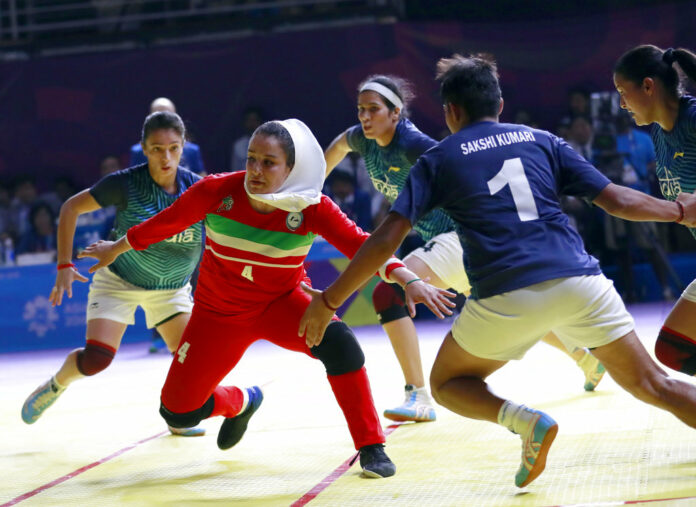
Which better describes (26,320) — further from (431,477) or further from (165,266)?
(431,477)

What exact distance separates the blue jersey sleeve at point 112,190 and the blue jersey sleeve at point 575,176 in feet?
7.90

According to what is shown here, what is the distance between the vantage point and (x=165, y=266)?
16.3 feet

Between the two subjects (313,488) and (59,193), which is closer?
(313,488)

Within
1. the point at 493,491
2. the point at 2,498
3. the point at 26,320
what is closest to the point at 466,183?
the point at 493,491

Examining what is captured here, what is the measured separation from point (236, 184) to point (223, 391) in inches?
36.8

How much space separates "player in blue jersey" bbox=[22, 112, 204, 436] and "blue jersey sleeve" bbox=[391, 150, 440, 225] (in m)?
1.98

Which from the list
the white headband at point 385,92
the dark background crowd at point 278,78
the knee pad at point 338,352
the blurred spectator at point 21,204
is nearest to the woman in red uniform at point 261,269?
the knee pad at point 338,352

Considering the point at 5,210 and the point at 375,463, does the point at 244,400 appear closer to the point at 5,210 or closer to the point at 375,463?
the point at 375,463

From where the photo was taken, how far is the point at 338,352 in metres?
3.60

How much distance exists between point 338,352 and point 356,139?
1.96 metres

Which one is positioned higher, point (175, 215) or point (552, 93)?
point (552, 93)

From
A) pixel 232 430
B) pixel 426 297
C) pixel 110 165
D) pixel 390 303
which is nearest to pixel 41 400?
pixel 232 430

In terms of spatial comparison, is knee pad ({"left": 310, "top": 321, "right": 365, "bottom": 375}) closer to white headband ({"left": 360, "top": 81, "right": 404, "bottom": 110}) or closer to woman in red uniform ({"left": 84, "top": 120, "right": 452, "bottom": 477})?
woman in red uniform ({"left": 84, "top": 120, "right": 452, "bottom": 477})

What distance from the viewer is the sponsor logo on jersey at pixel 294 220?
3.72 m
